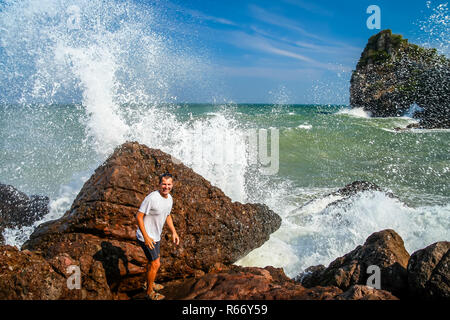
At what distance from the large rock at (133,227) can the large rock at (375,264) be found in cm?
165

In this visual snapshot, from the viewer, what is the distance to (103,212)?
3965 millimetres

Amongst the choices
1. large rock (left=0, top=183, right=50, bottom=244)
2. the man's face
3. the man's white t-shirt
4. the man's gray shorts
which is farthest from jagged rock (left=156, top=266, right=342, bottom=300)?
large rock (left=0, top=183, right=50, bottom=244)

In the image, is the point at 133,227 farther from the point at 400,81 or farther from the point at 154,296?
the point at 400,81

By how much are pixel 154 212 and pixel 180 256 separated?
114 centimetres

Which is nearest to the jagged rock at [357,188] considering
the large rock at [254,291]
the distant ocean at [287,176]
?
the distant ocean at [287,176]

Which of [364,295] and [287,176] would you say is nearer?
[364,295]

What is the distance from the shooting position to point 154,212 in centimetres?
355

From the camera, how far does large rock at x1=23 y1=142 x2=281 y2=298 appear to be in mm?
3752

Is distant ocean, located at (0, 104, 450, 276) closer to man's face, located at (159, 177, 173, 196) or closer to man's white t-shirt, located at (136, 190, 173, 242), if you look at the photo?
man's white t-shirt, located at (136, 190, 173, 242)

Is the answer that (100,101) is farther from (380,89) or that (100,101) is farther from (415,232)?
(380,89)

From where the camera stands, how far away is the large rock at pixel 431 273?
3.07m

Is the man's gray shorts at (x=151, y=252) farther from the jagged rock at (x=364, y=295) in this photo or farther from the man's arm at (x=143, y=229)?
the jagged rock at (x=364, y=295)

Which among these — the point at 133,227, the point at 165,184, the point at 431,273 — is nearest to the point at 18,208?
the point at 133,227
